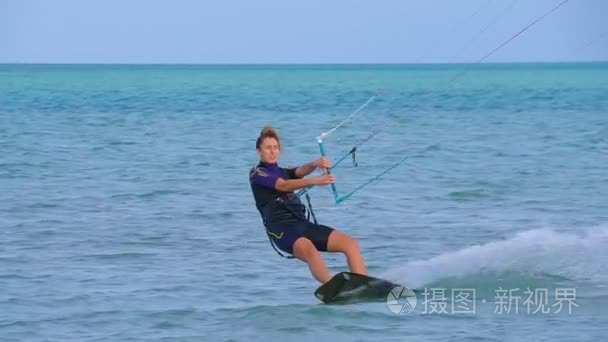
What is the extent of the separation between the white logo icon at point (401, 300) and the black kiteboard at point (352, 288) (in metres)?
0.05

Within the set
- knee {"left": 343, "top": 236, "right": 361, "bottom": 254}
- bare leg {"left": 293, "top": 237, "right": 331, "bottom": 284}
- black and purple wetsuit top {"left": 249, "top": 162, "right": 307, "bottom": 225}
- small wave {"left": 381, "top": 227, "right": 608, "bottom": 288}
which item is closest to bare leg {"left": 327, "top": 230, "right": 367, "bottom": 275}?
knee {"left": 343, "top": 236, "right": 361, "bottom": 254}

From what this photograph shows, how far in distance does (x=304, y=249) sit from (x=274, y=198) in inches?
17.1

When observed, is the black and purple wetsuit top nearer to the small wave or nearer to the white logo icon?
the white logo icon

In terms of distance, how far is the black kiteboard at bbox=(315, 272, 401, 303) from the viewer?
31.3 feet

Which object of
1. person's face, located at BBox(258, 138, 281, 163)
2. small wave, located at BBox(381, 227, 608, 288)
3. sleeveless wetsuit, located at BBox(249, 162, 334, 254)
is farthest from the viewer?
small wave, located at BBox(381, 227, 608, 288)

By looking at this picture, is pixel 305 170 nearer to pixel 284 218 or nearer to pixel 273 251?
pixel 284 218

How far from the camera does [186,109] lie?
52.2 m

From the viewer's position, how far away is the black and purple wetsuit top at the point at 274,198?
31.0 feet

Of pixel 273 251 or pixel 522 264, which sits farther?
pixel 273 251

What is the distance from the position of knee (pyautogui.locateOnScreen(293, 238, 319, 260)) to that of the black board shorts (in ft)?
0.13

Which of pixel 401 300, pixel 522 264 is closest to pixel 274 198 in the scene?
pixel 401 300

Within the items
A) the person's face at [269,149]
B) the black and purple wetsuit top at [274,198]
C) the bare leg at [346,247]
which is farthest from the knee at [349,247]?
the person's face at [269,149]

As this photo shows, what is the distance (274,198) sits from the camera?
9539mm

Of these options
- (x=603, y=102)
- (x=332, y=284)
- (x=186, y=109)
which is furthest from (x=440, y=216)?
(x=603, y=102)
